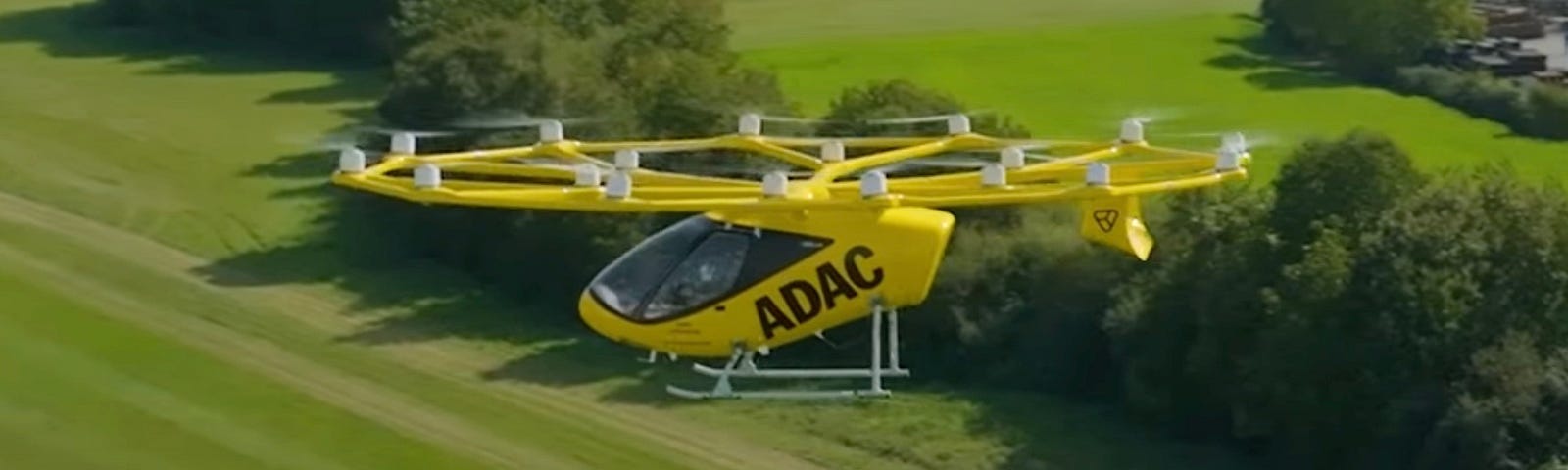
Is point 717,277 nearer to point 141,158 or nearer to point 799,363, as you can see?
point 799,363

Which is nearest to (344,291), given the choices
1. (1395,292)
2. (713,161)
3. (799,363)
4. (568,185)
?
(799,363)

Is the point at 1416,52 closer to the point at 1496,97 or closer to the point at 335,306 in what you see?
the point at 1496,97

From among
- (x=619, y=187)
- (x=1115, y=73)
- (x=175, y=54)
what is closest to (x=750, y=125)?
(x=619, y=187)

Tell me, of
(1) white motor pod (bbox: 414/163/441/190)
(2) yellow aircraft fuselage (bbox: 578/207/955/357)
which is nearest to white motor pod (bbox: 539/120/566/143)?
(2) yellow aircraft fuselage (bbox: 578/207/955/357)

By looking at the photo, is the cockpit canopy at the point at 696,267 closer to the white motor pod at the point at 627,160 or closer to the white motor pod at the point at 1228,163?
the white motor pod at the point at 627,160

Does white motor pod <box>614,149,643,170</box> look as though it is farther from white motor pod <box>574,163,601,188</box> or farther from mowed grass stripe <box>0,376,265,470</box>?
mowed grass stripe <box>0,376,265,470</box>

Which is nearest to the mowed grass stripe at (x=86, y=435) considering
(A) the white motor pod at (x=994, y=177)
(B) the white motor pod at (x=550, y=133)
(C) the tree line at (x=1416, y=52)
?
(B) the white motor pod at (x=550, y=133)
